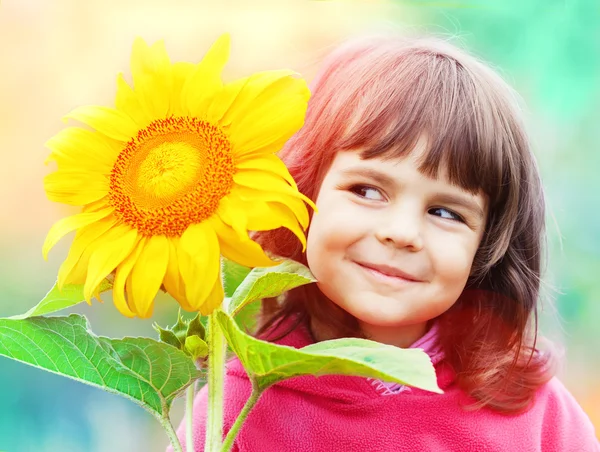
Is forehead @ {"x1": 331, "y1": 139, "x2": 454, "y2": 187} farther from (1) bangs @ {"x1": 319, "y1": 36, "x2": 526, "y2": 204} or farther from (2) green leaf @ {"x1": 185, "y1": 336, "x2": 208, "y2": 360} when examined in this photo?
(2) green leaf @ {"x1": 185, "y1": 336, "x2": 208, "y2": 360}

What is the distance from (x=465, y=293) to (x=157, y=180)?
1.11ft

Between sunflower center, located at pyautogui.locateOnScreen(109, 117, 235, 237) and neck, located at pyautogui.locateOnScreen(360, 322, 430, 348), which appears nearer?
sunflower center, located at pyautogui.locateOnScreen(109, 117, 235, 237)

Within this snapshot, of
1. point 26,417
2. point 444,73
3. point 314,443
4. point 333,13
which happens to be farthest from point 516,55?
point 26,417

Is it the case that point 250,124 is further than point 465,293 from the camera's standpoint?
No

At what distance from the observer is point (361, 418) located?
0.62 metres

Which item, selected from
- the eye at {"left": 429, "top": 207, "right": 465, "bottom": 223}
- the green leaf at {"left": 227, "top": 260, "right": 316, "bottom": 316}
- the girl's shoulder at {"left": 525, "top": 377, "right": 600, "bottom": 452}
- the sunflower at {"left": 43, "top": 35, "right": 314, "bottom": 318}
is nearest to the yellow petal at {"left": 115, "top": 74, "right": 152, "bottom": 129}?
the sunflower at {"left": 43, "top": 35, "right": 314, "bottom": 318}

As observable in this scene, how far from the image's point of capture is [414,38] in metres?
0.62

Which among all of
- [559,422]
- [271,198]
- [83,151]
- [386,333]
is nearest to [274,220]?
[271,198]

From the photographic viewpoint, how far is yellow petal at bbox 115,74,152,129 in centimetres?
43

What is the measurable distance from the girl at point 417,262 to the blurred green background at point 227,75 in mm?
78

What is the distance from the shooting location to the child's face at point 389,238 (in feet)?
1.69

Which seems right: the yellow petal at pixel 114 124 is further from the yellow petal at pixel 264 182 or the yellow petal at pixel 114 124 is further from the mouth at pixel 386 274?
the mouth at pixel 386 274

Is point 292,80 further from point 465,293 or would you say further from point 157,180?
point 465,293

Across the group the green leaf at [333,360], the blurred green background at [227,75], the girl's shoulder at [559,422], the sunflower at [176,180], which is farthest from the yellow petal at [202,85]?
the girl's shoulder at [559,422]
